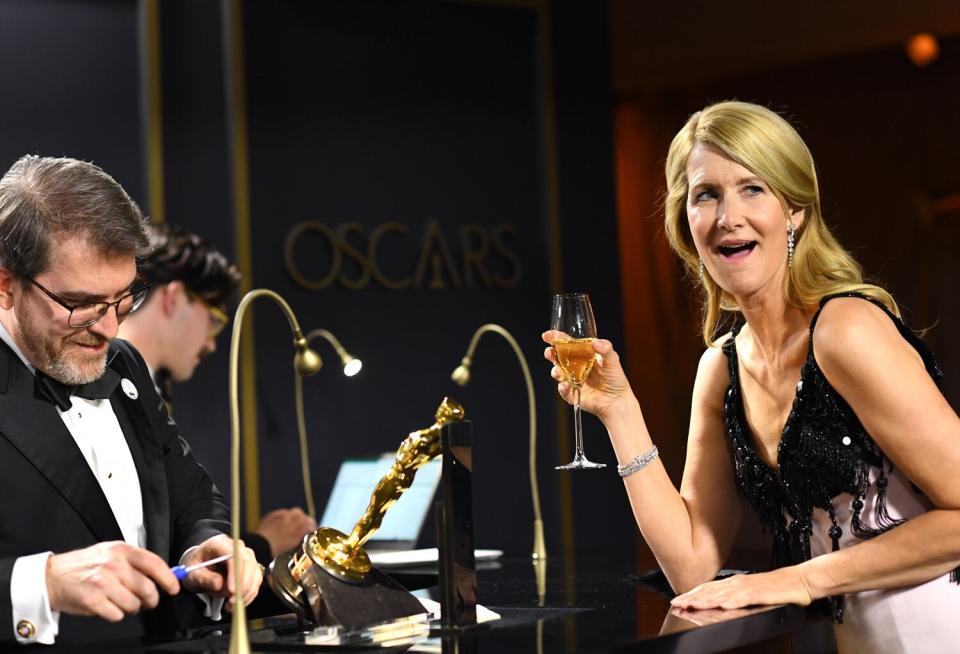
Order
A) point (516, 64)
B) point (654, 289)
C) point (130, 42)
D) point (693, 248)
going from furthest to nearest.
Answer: point (654, 289), point (516, 64), point (130, 42), point (693, 248)

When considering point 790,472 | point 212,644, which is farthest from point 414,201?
point 212,644

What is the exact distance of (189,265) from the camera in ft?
16.8

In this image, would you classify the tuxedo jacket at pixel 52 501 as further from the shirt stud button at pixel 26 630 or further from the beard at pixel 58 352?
the shirt stud button at pixel 26 630

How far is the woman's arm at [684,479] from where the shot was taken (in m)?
2.73

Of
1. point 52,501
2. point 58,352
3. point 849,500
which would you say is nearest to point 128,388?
point 58,352

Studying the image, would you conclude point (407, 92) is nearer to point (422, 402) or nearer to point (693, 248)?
point (422, 402)

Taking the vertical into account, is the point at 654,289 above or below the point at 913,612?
above

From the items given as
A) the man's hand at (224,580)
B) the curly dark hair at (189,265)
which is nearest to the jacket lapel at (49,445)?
the man's hand at (224,580)

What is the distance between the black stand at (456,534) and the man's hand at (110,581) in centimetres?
45

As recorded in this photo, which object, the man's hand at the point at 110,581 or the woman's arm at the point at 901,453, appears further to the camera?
the woman's arm at the point at 901,453

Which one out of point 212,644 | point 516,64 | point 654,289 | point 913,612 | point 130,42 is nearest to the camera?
point 212,644

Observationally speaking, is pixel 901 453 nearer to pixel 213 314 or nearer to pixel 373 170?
pixel 213 314

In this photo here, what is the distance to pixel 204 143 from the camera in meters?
5.88

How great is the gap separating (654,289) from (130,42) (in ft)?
17.0
